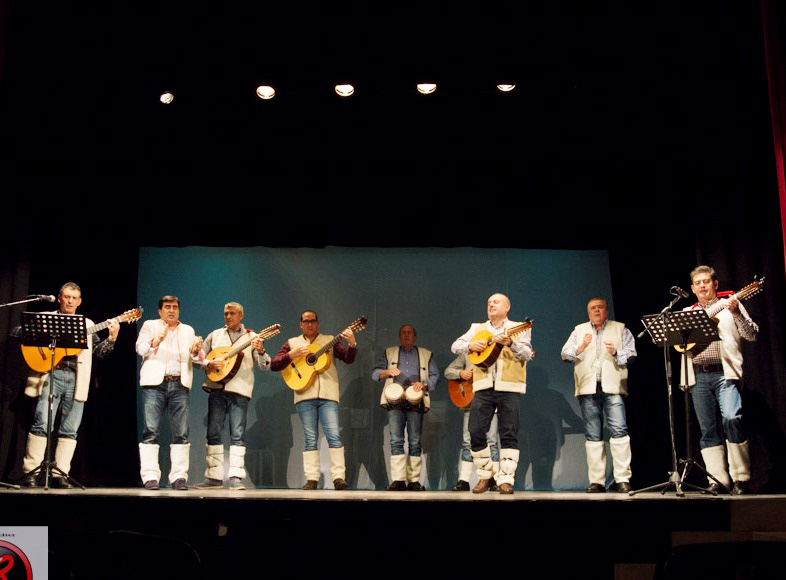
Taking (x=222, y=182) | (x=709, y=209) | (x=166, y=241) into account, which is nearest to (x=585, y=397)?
(x=709, y=209)

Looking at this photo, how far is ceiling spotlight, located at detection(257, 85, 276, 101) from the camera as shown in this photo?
23.0 feet

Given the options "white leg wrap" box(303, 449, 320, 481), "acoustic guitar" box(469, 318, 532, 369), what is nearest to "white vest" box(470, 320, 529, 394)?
"acoustic guitar" box(469, 318, 532, 369)

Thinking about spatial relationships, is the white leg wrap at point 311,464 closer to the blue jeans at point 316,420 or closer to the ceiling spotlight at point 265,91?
the blue jeans at point 316,420

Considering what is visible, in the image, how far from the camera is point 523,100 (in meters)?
7.20

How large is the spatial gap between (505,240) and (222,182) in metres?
3.14

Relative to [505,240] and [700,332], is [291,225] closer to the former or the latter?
[505,240]

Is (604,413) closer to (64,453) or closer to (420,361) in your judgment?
(420,361)

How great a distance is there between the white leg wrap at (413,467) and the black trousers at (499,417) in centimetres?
140

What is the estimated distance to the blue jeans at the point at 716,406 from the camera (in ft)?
21.3

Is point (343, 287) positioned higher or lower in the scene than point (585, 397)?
higher

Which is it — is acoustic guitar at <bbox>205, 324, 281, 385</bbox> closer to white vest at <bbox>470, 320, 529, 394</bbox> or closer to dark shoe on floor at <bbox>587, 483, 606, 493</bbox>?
white vest at <bbox>470, 320, 529, 394</bbox>

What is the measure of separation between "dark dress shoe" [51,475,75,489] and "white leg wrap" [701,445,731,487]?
18.8ft

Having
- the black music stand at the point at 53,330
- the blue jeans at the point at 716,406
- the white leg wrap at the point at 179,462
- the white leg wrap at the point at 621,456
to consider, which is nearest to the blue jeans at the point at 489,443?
the white leg wrap at the point at 621,456


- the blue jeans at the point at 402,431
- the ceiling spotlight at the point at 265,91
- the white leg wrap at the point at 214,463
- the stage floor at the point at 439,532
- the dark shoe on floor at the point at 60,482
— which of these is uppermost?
the ceiling spotlight at the point at 265,91
